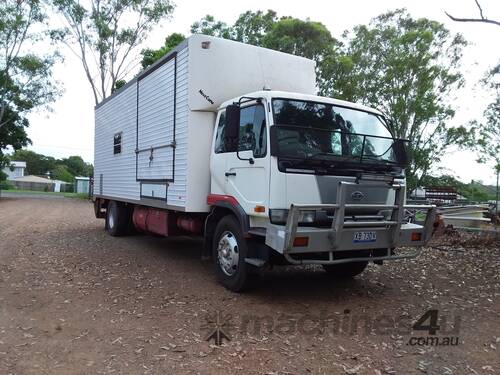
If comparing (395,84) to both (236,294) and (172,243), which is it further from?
(236,294)

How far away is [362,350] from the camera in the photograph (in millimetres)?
4180

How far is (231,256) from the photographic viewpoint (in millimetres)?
5895

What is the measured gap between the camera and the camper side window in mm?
10477

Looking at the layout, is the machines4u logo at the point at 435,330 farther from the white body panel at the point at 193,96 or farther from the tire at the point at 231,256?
the white body panel at the point at 193,96

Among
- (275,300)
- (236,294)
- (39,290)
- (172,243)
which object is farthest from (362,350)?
(172,243)

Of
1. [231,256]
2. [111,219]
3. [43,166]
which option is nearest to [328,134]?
[231,256]

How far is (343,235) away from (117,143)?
727cm

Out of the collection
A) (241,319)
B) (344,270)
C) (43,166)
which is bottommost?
(241,319)

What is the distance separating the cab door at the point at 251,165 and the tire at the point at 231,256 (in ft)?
1.27

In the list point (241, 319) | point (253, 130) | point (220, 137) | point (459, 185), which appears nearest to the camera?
point (241, 319)

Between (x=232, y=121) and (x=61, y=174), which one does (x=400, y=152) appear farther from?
(x=61, y=174)

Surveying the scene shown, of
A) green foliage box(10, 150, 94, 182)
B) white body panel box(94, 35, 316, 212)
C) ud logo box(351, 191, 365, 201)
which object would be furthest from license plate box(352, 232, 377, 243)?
green foliage box(10, 150, 94, 182)

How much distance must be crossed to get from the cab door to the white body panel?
10 centimetres

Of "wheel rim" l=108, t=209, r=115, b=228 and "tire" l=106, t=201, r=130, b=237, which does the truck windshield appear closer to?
"tire" l=106, t=201, r=130, b=237
